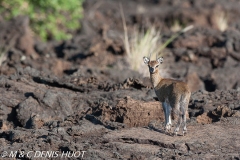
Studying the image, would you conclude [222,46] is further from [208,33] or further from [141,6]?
[141,6]

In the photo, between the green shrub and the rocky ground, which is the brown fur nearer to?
the rocky ground

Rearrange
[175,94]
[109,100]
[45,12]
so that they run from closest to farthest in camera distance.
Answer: [175,94] → [109,100] → [45,12]

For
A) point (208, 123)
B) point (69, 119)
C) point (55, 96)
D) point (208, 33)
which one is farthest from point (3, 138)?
point (208, 33)

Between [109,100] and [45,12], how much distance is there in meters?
11.9

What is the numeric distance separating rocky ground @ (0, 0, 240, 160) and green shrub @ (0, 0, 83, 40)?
1.33 m

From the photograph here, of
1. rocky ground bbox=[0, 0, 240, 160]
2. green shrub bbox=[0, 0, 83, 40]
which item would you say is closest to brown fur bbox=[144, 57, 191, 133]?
rocky ground bbox=[0, 0, 240, 160]

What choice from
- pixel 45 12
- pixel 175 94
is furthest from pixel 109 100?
pixel 45 12

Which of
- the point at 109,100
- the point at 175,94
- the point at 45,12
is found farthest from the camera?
the point at 45,12

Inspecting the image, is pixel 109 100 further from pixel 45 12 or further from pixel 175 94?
pixel 45 12

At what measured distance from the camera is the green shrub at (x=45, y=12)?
21.7 meters

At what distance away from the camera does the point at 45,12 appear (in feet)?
74.0

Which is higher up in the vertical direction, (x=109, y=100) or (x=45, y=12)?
(x=45, y=12)

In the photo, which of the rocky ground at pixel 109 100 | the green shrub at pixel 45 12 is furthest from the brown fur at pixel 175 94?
the green shrub at pixel 45 12

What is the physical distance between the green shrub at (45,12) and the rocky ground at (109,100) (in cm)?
133
